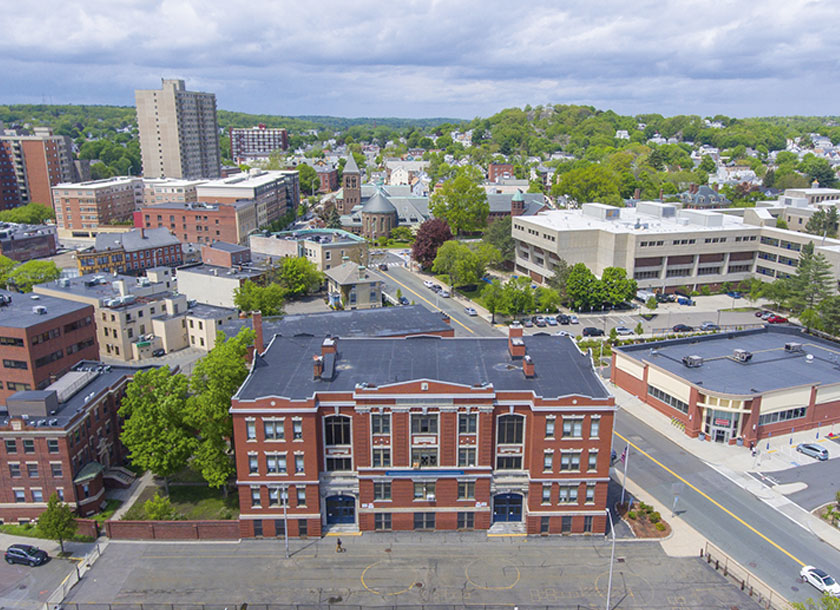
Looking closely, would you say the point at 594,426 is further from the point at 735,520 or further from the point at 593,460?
the point at 735,520

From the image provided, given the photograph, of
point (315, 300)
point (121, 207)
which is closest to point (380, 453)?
point (315, 300)

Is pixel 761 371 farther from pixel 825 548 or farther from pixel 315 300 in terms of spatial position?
pixel 315 300

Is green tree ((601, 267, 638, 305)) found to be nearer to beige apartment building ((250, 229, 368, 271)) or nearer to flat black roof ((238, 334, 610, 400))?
beige apartment building ((250, 229, 368, 271))

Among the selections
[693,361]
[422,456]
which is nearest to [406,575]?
[422,456]

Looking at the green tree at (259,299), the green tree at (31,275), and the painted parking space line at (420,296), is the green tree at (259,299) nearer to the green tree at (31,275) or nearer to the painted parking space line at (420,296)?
the painted parking space line at (420,296)

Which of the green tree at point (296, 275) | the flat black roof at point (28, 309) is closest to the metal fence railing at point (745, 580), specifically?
the flat black roof at point (28, 309)
